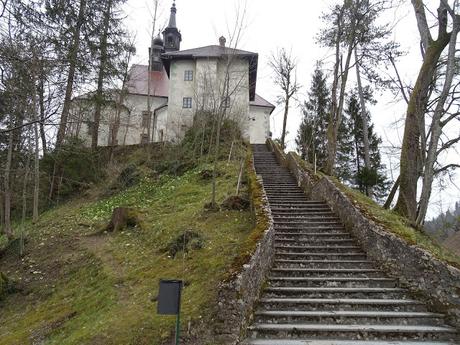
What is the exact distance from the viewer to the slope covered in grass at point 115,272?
6434 mm

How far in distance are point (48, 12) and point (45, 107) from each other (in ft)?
8.54

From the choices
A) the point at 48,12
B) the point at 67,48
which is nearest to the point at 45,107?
the point at 48,12

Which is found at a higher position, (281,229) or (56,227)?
(281,229)

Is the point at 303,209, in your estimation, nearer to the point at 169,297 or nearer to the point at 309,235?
the point at 309,235

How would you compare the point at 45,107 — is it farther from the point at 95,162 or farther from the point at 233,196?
the point at 95,162

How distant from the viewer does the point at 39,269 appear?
36.7ft

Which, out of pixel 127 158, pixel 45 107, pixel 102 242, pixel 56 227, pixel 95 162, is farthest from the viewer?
pixel 127 158

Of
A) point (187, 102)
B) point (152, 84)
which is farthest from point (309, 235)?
point (152, 84)

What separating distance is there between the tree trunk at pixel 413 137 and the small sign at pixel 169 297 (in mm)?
8621

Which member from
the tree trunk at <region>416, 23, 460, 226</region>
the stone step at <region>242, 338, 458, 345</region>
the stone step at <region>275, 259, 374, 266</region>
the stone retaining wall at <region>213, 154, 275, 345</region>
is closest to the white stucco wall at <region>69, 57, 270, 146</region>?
the tree trunk at <region>416, 23, 460, 226</region>

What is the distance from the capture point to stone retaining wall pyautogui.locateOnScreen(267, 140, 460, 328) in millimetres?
6242

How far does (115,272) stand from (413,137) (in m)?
9.58

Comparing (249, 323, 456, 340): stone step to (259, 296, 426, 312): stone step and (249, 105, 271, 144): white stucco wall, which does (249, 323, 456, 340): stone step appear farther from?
(249, 105, 271, 144): white stucco wall

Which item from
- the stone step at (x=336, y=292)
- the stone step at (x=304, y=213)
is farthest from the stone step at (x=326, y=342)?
the stone step at (x=304, y=213)
